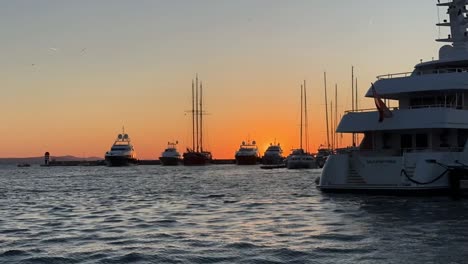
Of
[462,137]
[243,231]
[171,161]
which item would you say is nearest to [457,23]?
[462,137]

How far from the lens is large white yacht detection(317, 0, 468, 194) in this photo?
35.2 m

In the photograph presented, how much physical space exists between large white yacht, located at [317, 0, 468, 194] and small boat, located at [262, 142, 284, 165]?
4592 inches

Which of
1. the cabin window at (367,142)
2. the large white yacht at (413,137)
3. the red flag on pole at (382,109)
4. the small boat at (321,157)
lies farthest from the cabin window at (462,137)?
the small boat at (321,157)

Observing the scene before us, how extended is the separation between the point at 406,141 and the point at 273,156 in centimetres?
12318

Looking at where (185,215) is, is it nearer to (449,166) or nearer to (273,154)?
(449,166)

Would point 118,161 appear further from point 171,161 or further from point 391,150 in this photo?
point 391,150

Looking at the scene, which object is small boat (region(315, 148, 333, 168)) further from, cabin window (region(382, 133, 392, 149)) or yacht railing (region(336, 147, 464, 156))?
yacht railing (region(336, 147, 464, 156))

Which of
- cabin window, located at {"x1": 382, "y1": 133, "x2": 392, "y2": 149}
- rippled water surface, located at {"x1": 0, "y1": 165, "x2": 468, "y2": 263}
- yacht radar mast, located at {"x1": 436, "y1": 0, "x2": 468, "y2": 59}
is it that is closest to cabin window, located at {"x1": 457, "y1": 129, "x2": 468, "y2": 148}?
cabin window, located at {"x1": 382, "y1": 133, "x2": 392, "y2": 149}

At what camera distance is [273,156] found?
161750 millimetres

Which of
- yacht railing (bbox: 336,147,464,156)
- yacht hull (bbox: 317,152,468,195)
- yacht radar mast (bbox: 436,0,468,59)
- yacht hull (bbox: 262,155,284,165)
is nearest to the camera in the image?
yacht hull (bbox: 317,152,468,195)

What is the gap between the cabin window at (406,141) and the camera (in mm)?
38459

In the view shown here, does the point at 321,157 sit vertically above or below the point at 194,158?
below

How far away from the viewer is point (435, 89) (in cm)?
3772

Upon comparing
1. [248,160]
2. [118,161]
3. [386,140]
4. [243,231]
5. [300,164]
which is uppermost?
[248,160]
